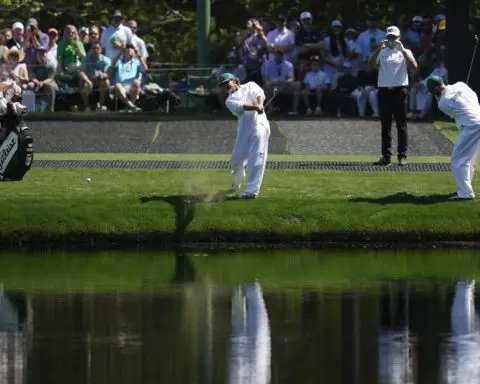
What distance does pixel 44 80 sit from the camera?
32281 mm

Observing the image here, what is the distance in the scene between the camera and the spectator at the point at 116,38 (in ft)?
105

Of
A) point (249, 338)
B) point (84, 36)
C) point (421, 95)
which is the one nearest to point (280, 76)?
point (421, 95)

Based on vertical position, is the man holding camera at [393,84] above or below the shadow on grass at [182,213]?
above

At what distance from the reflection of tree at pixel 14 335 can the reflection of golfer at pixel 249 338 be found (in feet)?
4.93

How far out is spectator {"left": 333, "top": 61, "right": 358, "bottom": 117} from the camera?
3203 centimetres

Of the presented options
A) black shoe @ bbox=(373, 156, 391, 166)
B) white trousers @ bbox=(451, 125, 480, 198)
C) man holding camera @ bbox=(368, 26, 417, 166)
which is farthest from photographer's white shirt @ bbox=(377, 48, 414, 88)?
white trousers @ bbox=(451, 125, 480, 198)

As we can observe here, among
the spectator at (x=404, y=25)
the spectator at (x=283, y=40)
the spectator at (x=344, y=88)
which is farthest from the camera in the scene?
the spectator at (x=404, y=25)

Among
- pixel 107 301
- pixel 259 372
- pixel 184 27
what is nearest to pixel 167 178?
pixel 107 301

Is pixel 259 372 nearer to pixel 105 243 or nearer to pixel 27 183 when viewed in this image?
pixel 105 243

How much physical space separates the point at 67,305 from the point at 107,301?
418mm

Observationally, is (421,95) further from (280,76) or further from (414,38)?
(280,76)

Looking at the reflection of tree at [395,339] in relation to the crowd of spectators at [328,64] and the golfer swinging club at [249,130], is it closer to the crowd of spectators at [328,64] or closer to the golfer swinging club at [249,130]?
the golfer swinging club at [249,130]

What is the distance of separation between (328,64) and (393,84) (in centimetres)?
851

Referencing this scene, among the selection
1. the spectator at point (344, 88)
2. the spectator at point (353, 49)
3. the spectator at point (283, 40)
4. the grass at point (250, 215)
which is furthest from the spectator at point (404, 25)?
the grass at point (250, 215)
